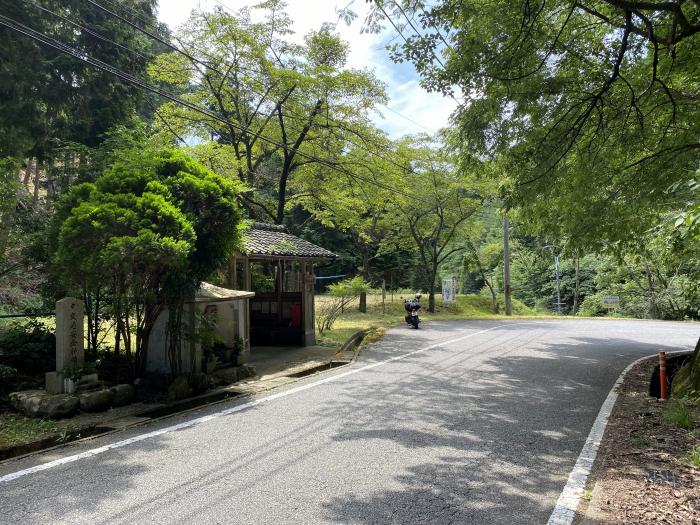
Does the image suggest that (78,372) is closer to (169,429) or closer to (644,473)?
(169,429)

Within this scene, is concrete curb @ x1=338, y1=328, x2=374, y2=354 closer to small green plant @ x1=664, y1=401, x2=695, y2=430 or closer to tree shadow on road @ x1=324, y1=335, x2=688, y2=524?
tree shadow on road @ x1=324, y1=335, x2=688, y2=524


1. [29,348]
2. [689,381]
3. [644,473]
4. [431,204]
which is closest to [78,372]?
[29,348]

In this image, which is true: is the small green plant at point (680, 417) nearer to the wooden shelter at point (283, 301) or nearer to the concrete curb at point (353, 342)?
the concrete curb at point (353, 342)

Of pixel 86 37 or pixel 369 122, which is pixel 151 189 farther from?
pixel 369 122

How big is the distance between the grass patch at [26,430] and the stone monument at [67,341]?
65 cm

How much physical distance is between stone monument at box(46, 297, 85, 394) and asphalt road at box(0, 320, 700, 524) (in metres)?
1.73

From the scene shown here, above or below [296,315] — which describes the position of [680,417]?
below

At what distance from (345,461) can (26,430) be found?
4.36 m

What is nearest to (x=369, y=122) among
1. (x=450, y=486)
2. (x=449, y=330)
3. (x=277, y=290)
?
(x=277, y=290)

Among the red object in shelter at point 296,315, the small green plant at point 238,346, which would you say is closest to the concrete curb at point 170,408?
the small green plant at point 238,346

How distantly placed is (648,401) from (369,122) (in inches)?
512

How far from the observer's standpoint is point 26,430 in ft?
21.0

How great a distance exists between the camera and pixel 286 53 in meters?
16.4

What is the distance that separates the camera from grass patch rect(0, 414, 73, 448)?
6.07 meters
